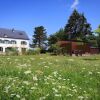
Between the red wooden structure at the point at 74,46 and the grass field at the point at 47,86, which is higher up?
the red wooden structure at the point at 74,46

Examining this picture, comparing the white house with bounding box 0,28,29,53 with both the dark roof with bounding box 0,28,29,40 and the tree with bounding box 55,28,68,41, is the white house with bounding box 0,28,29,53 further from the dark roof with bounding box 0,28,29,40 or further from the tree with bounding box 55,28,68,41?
the tree with bounding box 55,28,68,41

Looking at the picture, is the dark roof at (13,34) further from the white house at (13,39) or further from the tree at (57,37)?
the tree at (57,37)

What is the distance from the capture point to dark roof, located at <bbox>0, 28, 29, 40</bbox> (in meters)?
109

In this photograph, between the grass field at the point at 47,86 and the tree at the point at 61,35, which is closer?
the grass field at the point at 47,86

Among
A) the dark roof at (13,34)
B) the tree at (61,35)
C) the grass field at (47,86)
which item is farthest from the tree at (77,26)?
the grass field at (47,86)

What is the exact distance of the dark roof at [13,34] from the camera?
109 metres

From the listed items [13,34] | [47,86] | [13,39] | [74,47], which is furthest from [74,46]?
[47,86]

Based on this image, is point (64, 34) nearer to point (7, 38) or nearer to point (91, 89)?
point (7, 38)

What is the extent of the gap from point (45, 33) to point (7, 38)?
85.3 ft

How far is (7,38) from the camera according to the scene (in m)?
110

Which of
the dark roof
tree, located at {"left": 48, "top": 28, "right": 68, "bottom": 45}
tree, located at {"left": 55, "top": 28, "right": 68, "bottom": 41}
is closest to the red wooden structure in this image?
tree, located at {"left": 48, "top": 28, "right": 68, "bottom": 45}

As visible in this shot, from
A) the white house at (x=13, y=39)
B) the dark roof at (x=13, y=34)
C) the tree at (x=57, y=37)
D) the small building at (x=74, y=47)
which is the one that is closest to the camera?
the small building at (x=74, y=47)

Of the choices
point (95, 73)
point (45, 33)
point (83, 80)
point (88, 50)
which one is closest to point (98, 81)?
point (83, 80)

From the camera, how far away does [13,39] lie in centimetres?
11212
